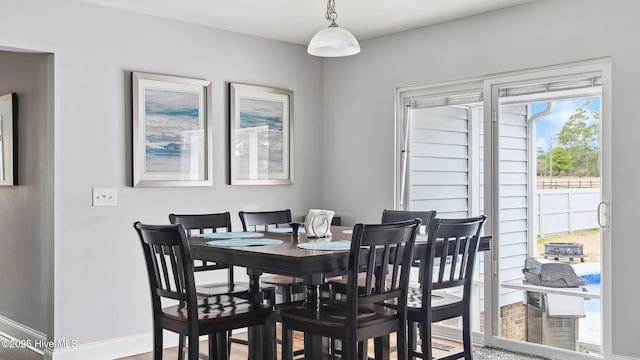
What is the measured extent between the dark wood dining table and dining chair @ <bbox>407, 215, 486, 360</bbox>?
0.13 m

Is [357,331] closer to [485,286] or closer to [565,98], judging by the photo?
[485,286]

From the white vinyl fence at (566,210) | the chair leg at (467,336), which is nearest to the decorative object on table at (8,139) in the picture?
the chair leg at (467,336)

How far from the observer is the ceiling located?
411cm

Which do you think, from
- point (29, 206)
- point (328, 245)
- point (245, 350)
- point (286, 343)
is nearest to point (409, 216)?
point (328, 245)

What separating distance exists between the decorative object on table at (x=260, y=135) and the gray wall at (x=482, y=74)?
1.49 ft

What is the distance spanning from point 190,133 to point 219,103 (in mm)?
379

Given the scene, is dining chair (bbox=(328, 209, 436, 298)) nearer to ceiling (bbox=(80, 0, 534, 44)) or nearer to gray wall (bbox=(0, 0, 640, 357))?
gray wall (bbox=(0, 0, 640, 357))

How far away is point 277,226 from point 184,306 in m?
1.37

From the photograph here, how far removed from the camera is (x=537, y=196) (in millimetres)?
4133

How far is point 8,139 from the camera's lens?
4.46 m

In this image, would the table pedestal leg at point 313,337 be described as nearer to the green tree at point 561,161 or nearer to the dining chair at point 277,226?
the dining chair at point 277,226

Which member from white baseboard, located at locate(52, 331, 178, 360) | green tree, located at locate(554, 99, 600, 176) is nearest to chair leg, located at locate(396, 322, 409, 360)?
green tree, located at locate(554, 99, 600, 176)

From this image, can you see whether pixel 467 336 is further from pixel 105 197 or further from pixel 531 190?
pixel 105 197

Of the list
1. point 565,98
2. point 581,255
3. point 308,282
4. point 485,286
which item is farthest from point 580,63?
point 308,282
